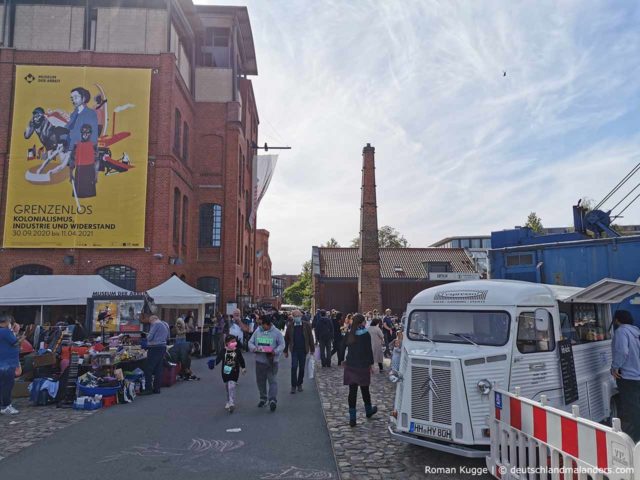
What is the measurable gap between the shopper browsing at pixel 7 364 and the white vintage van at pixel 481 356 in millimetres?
7187

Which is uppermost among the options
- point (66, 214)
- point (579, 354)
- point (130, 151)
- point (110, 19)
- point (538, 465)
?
point (110, 19)

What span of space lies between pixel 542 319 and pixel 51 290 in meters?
15.8

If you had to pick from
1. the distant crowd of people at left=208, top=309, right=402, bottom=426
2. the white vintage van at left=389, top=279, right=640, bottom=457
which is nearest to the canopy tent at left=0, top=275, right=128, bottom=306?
the distant crowd of people at left=208, top=309, right=402, bottom=426

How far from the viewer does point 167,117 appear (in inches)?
919

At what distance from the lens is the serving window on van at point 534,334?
18.9ft

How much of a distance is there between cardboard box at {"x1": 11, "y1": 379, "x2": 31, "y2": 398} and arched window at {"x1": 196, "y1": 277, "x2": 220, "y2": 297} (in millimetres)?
17658

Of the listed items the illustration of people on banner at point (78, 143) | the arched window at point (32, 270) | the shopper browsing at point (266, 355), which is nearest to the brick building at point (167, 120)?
the arched window at point (32, 270)

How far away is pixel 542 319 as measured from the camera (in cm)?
586

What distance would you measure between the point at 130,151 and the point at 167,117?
8.16 ft

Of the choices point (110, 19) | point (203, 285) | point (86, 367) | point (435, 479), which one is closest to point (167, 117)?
point (110, 19)

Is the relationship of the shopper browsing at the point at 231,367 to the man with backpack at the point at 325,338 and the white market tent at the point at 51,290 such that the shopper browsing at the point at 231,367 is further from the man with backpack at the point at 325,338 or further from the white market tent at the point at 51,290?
the white market tent at the point at 51,290

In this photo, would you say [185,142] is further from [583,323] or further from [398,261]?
[583,323]

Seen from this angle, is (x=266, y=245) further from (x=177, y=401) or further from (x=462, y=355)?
A: (x=462, y=355)

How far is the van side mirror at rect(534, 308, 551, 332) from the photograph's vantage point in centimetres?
584
